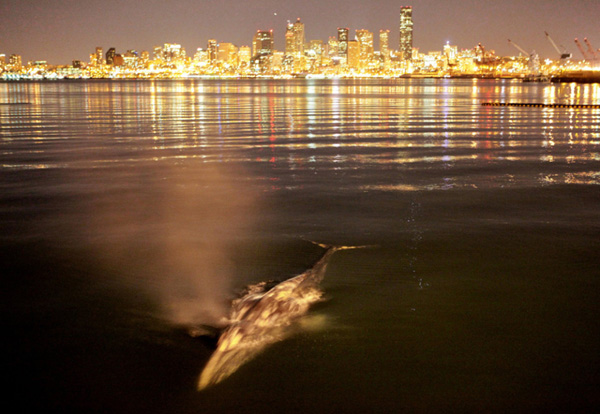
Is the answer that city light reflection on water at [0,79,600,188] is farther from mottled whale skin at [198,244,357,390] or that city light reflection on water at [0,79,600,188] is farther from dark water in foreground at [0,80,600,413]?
mottled whale skin at [198,244,357,390]

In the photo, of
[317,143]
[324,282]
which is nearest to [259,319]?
[324,282]

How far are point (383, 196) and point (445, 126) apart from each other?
19034mm

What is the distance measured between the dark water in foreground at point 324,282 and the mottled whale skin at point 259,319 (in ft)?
0.43

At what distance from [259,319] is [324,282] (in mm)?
1275

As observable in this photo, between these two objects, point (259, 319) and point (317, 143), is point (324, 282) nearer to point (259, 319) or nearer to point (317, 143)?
point (259, 319)

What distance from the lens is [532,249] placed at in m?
8.20

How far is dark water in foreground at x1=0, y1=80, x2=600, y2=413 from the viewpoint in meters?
4.64

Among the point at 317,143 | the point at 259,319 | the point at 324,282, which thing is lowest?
the point at 259,319

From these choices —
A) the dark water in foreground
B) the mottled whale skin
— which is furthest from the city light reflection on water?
the mottled whale skin

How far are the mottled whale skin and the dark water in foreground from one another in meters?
0.13

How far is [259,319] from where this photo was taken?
5.82 meters

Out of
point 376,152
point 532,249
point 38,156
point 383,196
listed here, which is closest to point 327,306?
point 532,249

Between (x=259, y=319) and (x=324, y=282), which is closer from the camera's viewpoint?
(x=259, y=319)

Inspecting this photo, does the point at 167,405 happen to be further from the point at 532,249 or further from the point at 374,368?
the point at 532,249
